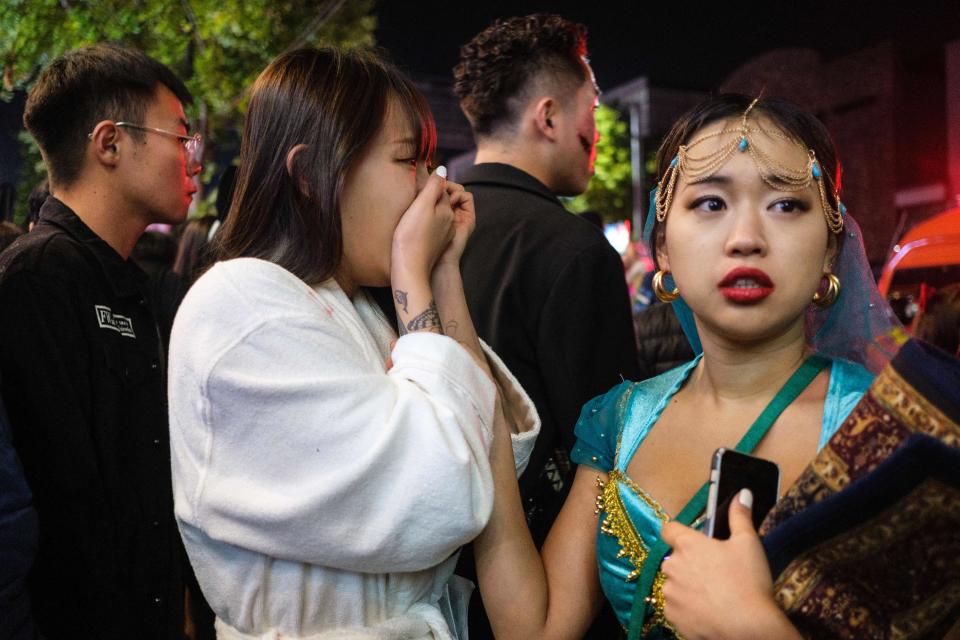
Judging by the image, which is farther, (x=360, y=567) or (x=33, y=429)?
(x=33, y=429)

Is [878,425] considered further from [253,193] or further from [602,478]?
[253,193]

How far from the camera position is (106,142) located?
271cm

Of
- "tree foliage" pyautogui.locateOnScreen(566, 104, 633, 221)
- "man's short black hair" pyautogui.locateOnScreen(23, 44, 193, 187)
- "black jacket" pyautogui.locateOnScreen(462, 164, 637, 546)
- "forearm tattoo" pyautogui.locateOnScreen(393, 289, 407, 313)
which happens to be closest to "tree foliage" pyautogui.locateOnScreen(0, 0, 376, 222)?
"man's short black hair" pyautogui.locateOnScreen(23, 44, 193, 187)

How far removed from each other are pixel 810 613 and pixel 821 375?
586mm

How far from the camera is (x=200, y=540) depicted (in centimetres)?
148

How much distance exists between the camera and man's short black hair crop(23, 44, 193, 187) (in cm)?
271

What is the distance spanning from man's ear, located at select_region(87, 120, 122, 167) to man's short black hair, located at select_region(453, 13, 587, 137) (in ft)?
3.80

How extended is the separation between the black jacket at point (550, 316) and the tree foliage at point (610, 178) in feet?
51.9

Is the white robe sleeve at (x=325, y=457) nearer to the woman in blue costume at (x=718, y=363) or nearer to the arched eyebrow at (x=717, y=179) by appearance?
the woman in blue costume at (x=718, y=363)

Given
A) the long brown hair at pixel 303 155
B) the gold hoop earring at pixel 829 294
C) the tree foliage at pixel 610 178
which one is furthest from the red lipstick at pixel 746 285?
the tree foliage at pixel 610 178

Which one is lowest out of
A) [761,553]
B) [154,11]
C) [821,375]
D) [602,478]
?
[602,478]

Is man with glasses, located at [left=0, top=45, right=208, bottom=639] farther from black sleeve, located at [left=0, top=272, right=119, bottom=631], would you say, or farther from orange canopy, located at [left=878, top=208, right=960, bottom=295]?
orange canopy, located at [left=878, top=208, right=960, bottom=295]

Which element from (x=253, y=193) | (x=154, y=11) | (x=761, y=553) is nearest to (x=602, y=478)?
(x=761, y=553)

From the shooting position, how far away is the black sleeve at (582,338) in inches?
94.7
